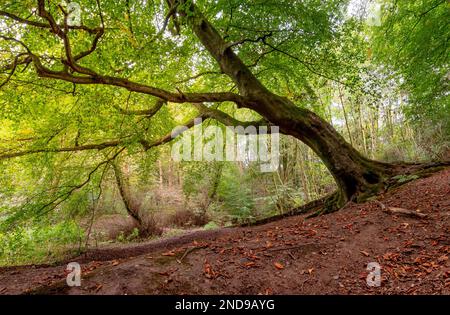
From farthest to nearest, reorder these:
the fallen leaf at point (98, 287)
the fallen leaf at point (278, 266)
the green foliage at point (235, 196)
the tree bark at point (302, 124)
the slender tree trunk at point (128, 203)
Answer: the green foliage at point (235, 196) < the slender tree trunk at point (128, 203) < the tree bark at point (302, 124) < the fallen leaf at point (278, 266) < the fallen leaf at point (98, 287)

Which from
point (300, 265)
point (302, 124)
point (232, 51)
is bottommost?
point (300, 265)

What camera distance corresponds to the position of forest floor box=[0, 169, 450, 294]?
279cm

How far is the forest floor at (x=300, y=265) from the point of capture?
2.79m

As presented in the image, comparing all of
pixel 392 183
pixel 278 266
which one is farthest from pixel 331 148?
pixel 278 266

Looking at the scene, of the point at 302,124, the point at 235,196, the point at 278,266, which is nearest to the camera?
the point at 278,266

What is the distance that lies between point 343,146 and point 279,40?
2.97m

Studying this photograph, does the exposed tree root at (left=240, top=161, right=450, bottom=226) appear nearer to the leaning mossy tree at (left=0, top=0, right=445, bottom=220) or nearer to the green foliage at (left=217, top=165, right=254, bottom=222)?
the leaning mossy tree at (left=0, top=0, right=445, bottom=220)

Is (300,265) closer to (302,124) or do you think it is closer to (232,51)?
(302,124)

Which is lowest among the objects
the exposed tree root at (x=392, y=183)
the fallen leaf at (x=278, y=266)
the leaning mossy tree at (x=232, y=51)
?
the fallen leaf at (x=278, y=266)

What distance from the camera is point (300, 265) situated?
3.34m

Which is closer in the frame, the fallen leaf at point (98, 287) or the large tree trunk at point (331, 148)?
the fallen leaf at point (98, 287)

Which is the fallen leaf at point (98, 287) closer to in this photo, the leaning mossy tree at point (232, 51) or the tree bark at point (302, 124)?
the leaning mossy tree at point (232, 51)

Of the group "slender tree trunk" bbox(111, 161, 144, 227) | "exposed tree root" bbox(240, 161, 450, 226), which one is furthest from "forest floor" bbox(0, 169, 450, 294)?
"slender tree trunk" bbox(111, 161, 144, 227)

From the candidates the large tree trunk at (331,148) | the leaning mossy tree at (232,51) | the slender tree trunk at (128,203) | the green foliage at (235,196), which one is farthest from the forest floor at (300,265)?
the green foliage at (235,196)
